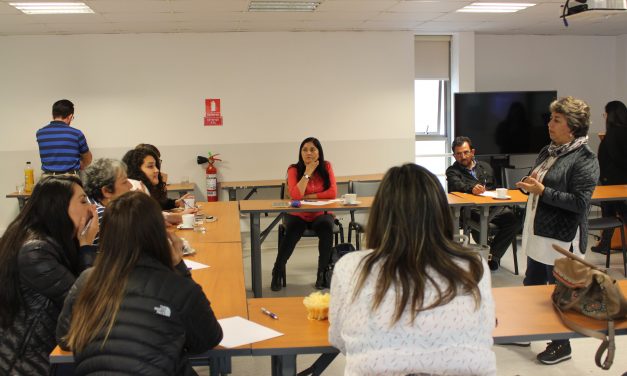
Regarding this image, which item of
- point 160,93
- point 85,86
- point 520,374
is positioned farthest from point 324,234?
point 85,86

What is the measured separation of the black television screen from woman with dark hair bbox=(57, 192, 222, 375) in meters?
6.63

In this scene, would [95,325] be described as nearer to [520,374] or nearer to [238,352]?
[238,352]

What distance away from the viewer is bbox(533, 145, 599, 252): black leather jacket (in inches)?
129

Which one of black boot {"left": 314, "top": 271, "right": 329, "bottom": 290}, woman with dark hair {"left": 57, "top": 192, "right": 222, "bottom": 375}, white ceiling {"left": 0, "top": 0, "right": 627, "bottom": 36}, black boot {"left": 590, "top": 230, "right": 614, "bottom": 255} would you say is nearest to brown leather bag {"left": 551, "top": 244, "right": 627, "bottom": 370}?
woman with dark hair {"left": 57, "top": 192, "right": 222, "bottom": 375}

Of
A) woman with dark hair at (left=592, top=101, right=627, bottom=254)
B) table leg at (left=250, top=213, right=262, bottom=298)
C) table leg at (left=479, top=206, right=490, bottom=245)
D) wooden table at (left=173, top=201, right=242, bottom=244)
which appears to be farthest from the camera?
woman with dark hair at (left=592, top=101, right=627, bottom=254)

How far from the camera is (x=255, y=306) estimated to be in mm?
2436

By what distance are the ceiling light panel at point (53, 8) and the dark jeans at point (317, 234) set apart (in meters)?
2.97

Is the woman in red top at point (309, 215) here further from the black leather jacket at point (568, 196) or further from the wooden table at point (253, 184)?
the black leather jacket at point (568, 196)

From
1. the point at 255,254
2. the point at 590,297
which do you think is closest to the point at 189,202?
the point at 255,254

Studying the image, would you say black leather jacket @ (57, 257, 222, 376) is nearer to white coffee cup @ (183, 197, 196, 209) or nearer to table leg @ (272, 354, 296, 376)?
table leg @ (272, 354, 296, 376)

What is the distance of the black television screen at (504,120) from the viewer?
799 centimetres

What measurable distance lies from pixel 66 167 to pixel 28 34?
2055 millimetres

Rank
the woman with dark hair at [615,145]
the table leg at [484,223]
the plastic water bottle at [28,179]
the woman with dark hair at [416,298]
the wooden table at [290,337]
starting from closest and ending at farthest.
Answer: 1. the woman with dark hair at [416,298]
2. the wooden table at [290,337]
3. the table leg at [484,223]
4. the woman with dark hair at [615,145]
5. the plastic water bottle at [28,179]

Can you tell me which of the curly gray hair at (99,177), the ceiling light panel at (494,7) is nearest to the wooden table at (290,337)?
the curly gray hair at (99,177)
